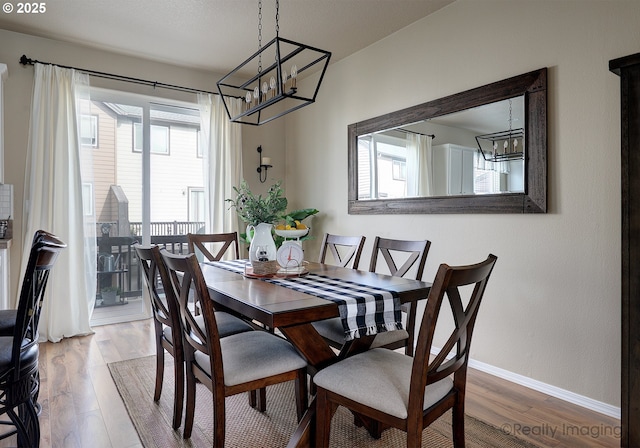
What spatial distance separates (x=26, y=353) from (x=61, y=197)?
2.37 meters

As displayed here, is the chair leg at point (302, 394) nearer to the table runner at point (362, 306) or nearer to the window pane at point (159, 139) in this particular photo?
the table runner at point (362, 306)

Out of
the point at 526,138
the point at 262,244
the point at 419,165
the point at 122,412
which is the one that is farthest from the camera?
the point at 419,165

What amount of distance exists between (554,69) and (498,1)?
2.19ft

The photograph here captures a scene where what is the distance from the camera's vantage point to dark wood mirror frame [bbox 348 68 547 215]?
246 cm

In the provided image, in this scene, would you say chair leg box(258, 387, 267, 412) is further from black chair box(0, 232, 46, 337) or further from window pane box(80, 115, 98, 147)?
window pane box(80, 115, 98, 147)

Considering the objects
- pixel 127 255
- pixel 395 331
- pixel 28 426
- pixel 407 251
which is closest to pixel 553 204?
pixel 407 251

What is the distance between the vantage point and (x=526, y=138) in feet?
8.32

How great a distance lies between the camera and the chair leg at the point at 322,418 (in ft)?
5.15

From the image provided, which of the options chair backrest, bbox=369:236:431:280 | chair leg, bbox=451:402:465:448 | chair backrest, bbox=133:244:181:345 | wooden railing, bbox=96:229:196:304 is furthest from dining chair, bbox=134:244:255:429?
wooden railing, bbox=96:229:196:304

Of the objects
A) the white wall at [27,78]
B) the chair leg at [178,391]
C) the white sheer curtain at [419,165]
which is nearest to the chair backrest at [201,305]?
the chair leg at [178,391]

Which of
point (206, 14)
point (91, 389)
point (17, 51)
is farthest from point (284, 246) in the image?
point (17, 51)

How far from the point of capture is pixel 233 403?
2.30m

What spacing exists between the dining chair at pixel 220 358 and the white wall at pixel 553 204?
62.7 inches

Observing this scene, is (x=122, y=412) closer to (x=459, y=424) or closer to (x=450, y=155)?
(x=459, y=424)
